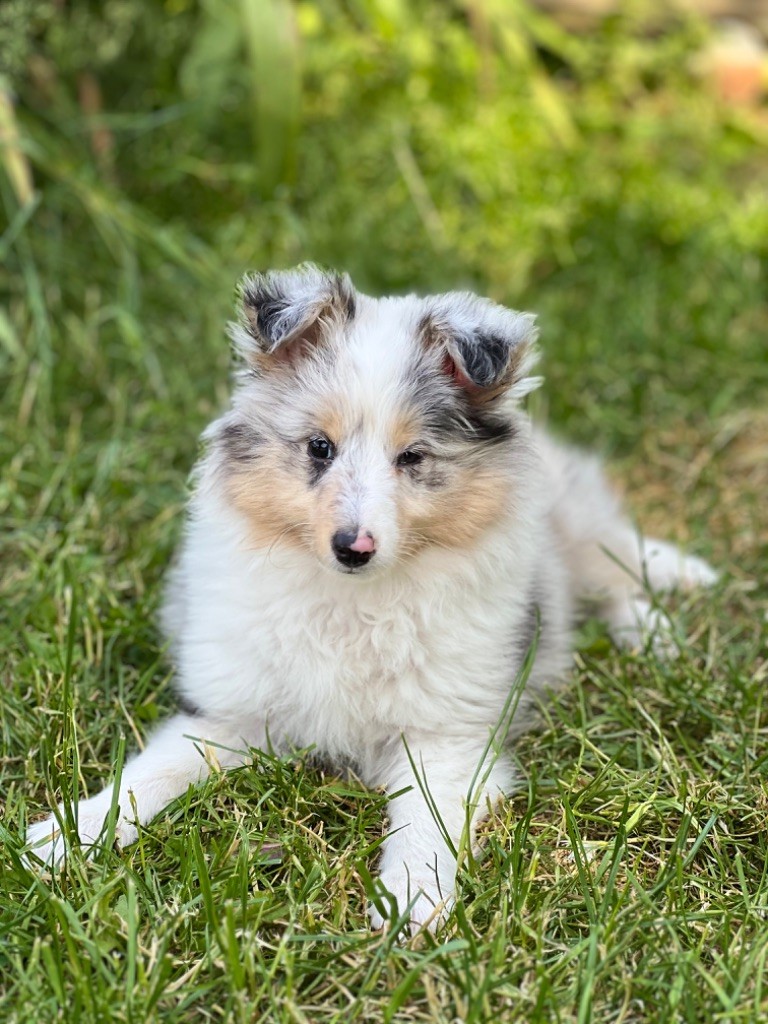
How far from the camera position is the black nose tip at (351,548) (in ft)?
8.89

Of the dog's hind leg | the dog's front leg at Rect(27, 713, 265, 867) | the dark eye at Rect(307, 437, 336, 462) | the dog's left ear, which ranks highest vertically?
the dog's hind leg

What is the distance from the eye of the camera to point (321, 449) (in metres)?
2.93

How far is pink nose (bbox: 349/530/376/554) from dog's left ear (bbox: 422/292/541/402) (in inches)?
18.8

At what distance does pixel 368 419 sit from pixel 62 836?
1.21 m

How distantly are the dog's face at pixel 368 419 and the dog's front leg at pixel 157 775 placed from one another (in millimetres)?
565

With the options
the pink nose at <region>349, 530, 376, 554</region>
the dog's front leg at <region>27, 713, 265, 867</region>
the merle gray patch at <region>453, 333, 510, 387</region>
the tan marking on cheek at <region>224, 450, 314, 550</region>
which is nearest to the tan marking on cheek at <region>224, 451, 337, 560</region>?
the tan marking on cheek at <region>224, 450, 314, 550</region>

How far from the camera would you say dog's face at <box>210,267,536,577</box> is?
285cm

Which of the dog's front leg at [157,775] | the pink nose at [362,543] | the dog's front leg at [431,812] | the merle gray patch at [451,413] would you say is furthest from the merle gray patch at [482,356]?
the dog's front leg at [157,775]

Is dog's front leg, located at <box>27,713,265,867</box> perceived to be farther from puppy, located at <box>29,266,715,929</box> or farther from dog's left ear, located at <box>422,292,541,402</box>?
dog's left ear, located at <box>422,292,541,402</box>

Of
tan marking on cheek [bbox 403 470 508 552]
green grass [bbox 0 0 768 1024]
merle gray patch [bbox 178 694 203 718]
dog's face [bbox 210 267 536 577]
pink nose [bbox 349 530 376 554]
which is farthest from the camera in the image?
merle gray patch [bbox 178 694 203 718]

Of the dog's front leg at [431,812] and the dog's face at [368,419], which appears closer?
the dog's front leg at [431,812]

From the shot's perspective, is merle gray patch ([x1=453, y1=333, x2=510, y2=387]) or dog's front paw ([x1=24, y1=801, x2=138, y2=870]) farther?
merle gray patch ([x1=453, y1=333, x2=510, y2=387])

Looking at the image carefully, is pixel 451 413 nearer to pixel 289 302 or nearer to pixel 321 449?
pixel 321 449

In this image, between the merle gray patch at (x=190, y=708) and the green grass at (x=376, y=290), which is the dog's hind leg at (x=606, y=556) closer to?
the green grass at (x=376, y=290)
